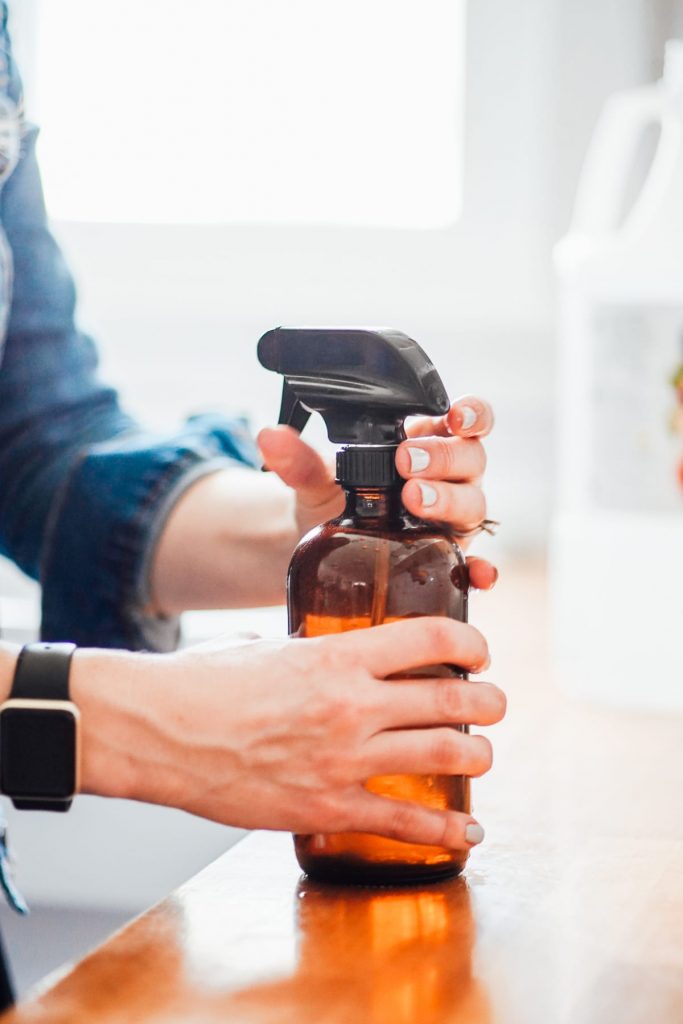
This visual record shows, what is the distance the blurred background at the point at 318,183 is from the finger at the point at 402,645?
0.83 m

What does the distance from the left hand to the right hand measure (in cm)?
5

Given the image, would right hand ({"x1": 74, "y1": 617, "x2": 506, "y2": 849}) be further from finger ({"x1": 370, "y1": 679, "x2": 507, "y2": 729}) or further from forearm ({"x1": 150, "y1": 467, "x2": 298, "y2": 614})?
forearm ({"x1": 150, "y1": 467, "x2": 298, "y2": 614})

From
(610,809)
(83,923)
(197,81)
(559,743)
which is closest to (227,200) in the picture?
(197,81)

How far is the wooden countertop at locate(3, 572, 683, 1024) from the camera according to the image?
449 mm

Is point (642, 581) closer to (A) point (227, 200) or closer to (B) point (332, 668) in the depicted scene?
(B) point (332, 668)

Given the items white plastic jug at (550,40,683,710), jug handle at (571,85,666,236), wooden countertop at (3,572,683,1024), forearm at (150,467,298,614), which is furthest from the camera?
jug handle at (571,85,666,236)

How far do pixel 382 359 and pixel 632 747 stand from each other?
0.41 meters

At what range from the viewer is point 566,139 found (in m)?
1.47

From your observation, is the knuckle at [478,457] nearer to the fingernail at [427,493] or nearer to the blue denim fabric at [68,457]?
the fingernail at [427,493]

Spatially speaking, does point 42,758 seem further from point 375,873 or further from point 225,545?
point 225,545

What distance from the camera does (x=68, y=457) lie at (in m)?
0.96

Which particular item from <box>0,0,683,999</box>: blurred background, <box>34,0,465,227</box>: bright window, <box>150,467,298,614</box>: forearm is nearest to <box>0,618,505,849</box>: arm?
<box>150,467,298,614</box>: forearm

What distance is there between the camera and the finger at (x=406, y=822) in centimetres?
53

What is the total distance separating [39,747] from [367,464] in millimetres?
169
